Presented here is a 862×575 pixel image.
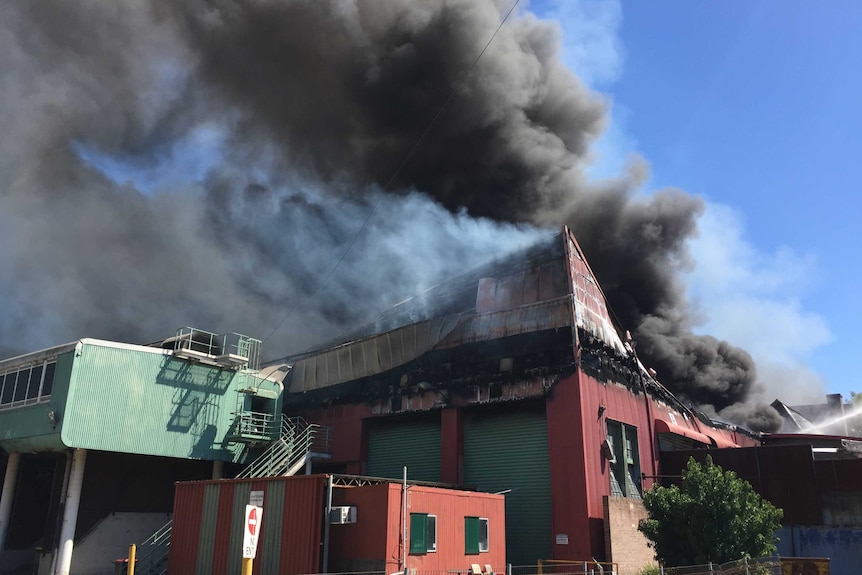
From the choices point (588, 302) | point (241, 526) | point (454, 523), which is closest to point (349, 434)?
point (241, 526)

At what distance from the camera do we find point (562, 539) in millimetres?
19906

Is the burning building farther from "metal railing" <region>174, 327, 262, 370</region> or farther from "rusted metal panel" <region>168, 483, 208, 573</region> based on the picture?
"rusted metal panel" <region>168, 483, 208, 573</region>

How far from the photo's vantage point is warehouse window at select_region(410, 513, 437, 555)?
16016 mm

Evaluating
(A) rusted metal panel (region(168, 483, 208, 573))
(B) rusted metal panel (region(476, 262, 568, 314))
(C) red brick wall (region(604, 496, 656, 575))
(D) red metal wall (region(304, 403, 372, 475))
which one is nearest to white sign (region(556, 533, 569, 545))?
(C) red brick wall (region(604, 496, 656, 575))

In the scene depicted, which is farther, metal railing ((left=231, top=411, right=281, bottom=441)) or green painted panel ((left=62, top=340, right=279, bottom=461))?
metal railing ((left=231, top=411, right=281, bottom=441))

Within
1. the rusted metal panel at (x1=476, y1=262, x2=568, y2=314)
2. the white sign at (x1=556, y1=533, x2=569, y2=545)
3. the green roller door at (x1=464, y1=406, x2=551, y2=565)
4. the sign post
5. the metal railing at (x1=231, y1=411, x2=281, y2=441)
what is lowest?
the white sign at (x1=556, y1=533, x2=569, y2=545)

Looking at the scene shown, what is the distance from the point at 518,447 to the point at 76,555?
15258 mm

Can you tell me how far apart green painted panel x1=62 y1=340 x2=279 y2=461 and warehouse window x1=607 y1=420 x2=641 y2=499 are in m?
13.9

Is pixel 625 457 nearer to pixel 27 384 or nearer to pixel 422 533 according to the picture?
pixel 422 533

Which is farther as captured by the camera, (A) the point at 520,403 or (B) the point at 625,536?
A: (A) the point at 520,403

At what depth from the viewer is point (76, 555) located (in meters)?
22.6

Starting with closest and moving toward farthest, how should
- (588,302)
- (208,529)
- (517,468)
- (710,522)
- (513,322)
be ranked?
(710,522)
(208,529)
(517,468)
(513,322)
(588,302)

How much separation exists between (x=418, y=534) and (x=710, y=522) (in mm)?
7188

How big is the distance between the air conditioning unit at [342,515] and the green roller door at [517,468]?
24.1ft
